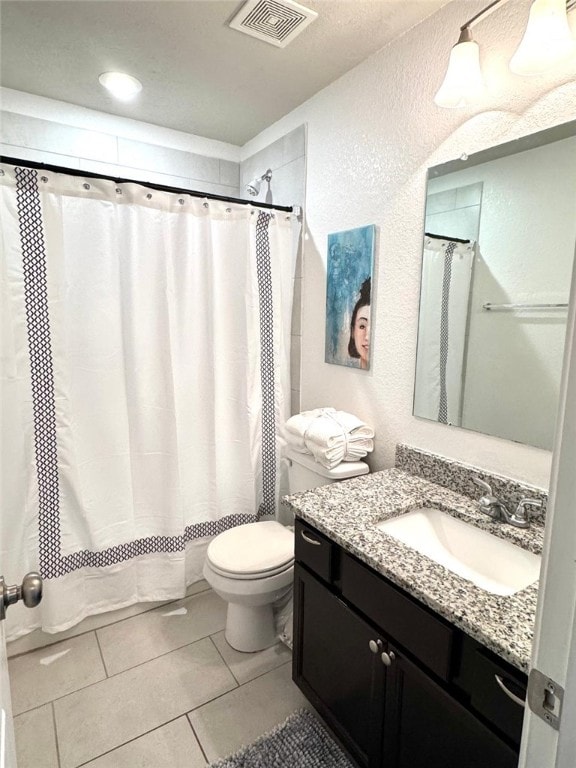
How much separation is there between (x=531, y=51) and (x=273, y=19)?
2.94 ft

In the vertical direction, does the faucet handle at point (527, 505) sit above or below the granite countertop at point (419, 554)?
above

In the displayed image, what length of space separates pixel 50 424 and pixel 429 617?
5.09 ft

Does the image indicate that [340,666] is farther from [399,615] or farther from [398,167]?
[398,167]

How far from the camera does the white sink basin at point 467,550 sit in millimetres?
1178

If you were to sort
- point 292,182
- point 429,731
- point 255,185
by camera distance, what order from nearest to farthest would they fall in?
point 429,731
point 292,182
point 255,185

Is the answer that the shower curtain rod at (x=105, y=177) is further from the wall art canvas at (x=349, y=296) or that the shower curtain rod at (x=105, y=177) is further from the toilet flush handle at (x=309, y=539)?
the toilet flush handle at (x=309, y=539)

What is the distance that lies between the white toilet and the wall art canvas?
494 millimetres

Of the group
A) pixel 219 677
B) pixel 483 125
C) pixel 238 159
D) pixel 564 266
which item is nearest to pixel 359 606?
pixel 219 677

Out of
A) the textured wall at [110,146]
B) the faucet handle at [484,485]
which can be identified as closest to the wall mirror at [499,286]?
the faucet handle at [484,485]

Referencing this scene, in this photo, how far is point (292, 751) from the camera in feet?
4.60

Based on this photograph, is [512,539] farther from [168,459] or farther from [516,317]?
[168,459]

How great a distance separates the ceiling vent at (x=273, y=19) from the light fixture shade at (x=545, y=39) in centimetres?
76

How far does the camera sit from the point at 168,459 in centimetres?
202

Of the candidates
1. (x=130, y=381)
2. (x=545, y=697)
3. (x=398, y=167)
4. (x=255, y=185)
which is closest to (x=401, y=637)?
(x=545, y=697)
